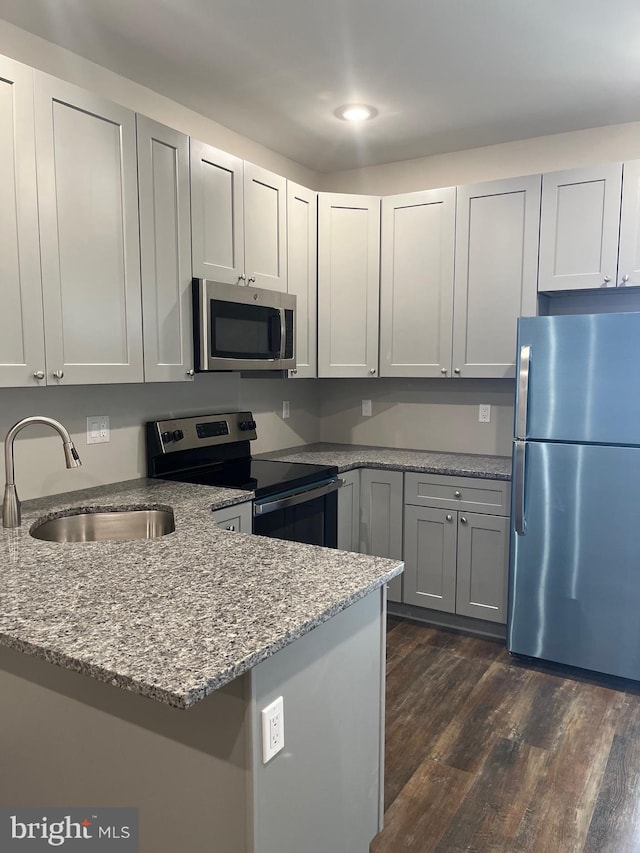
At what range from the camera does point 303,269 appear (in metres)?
3.54

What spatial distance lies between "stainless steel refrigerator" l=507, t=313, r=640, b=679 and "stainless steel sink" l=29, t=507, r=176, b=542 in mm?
1616

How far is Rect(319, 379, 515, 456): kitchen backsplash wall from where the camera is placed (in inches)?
147

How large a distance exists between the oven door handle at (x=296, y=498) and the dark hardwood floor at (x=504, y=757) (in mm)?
875

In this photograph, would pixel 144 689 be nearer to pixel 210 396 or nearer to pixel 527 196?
pixel 210 396

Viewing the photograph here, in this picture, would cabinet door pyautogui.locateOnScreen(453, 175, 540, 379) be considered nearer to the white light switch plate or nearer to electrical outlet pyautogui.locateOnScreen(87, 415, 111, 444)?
the white light switch plate

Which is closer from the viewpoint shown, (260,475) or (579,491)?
(579,491)

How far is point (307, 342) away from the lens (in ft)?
11.8

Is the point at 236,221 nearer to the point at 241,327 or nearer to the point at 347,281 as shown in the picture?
the point at 241,327

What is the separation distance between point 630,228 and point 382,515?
1.93 m

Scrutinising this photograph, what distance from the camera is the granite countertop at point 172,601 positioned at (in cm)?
110

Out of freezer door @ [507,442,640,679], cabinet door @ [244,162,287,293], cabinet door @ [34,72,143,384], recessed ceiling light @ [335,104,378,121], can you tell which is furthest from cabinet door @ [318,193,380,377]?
cabinet door @ [34,72,143,384]

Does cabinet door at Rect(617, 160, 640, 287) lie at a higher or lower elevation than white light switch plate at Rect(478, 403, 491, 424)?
higher

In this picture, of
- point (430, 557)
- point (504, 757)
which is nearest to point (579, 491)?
point (430, 557)

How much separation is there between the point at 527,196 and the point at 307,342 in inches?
→ 54.9
